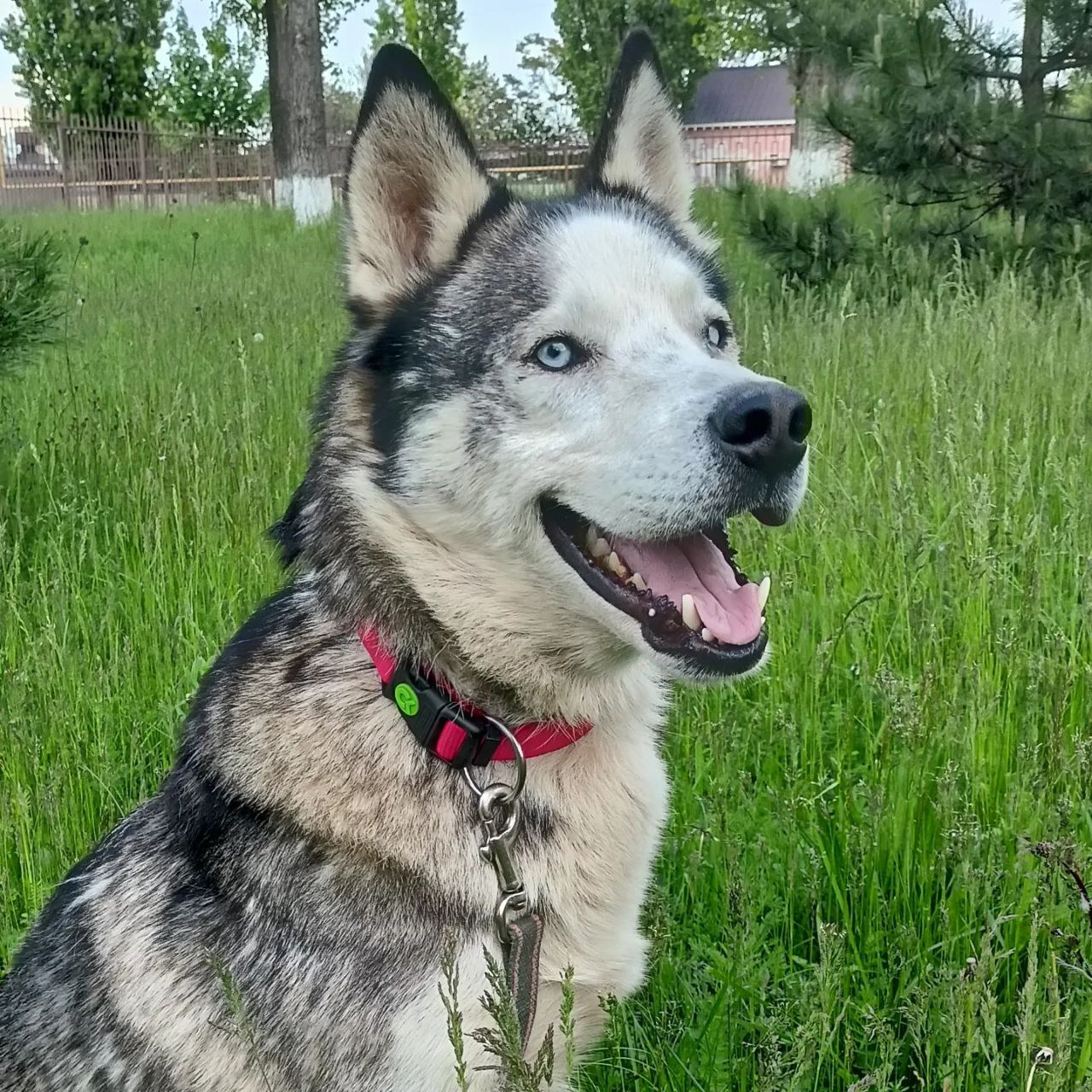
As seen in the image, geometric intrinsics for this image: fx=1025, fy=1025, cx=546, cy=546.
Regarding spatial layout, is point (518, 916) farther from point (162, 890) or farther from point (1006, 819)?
point (1006, 819)

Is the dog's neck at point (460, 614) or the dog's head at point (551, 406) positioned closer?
the dog's head at point (551, 406)

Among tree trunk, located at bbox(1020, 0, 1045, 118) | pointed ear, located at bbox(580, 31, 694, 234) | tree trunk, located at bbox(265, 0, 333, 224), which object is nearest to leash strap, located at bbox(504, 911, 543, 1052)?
pointed ear, located at bbox(580, 31, 694, 234)

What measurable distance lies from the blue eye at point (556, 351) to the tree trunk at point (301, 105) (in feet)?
43.6

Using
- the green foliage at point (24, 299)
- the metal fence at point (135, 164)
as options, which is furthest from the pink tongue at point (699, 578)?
the metal fence at point (135, 164)

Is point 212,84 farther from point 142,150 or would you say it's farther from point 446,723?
point 446,723

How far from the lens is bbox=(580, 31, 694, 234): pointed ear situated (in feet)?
7.63

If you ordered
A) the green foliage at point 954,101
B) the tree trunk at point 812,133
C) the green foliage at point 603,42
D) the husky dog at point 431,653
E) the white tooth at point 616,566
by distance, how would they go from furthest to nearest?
the green foliage at point 603,42, the tree trunk at point 812,133, the green foliage at point 954,101, the white tooth at point 616,566, the husky dog at point 431,653

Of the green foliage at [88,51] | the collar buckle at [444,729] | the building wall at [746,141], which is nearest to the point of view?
the collar buckle at [444,729]

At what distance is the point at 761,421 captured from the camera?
175cm

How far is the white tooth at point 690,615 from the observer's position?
178cm

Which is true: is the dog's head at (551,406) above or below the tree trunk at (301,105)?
below

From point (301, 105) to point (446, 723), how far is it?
15331 millimetres

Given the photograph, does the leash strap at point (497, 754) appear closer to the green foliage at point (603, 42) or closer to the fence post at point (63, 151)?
the fence post at point (63, 151)

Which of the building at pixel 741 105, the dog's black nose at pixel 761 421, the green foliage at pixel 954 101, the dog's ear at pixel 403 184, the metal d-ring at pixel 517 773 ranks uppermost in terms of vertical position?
the building at pixel 741 105
